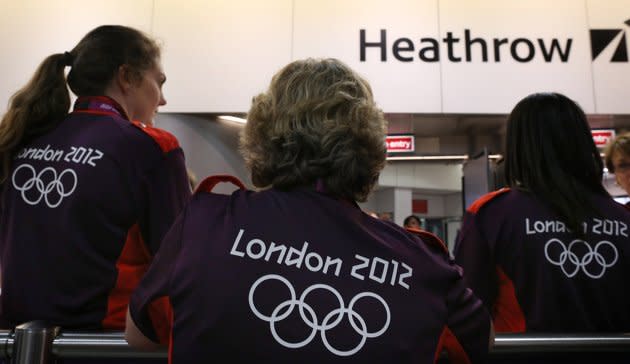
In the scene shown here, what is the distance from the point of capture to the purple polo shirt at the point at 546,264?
4.00ft

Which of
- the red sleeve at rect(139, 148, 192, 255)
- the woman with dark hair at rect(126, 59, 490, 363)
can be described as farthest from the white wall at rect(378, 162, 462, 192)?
the woman with dark hair at rect(126, 59, 490, 363)

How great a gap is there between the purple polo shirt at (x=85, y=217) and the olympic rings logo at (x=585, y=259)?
0.90 meters

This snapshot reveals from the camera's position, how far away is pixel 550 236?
1247mm

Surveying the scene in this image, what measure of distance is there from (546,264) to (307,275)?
0.76 meters

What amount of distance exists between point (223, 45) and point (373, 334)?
354 cm

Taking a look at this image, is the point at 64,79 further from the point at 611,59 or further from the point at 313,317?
the point at 611,59

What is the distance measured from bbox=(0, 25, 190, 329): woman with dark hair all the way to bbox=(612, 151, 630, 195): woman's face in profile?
1.84 metres

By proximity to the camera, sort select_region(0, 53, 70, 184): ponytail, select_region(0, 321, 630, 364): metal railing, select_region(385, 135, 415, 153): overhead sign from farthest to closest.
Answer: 1. select_region(385, 135, 415, 153): overhead sign
2. select_region(0, 53, 70, 184): ponytail
3. select_region(0, 321, 630, 364): metal railing

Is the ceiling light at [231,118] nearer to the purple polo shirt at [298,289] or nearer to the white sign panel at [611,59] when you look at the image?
the white sign panel at [611,59]

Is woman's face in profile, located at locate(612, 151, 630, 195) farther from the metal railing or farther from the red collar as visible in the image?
the red collar

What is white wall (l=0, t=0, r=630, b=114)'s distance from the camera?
12.8ft

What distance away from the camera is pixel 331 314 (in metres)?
0.72

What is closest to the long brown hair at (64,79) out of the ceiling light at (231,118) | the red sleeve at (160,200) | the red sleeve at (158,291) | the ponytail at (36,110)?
the ponytail at (36,110)

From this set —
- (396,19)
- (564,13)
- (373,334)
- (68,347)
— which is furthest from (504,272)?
(564,13)
